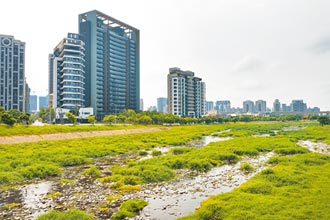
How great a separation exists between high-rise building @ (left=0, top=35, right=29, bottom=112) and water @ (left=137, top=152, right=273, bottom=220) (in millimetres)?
163822

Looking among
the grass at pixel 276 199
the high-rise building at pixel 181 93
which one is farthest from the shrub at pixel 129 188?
the high-rise building at pixel 181 93

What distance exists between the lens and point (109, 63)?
154500 mm

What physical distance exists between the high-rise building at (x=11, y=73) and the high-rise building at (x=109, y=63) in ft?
167

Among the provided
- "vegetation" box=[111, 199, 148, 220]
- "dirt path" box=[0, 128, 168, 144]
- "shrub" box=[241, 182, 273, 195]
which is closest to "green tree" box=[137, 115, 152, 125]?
"dirt path" box=[0, 128, 168, 144]

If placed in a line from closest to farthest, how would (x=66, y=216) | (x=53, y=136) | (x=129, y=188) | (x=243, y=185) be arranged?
(x=66, y=216), (x=243, y=185), (x=129, y=188), (x=53, y=136)

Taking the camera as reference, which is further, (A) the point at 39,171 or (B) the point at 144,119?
(B) the point at 144,119

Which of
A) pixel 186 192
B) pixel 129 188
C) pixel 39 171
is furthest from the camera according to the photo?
pixel 39 171

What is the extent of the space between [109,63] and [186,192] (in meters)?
144

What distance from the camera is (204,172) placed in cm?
2666

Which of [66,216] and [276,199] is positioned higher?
[276,199]

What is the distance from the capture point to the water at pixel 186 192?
15.7 meters

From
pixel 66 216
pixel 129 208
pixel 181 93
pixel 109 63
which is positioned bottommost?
pixel 129 208

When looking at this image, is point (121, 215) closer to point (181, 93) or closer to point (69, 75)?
point (69, 75)

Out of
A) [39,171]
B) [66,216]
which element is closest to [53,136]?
[39,171]
